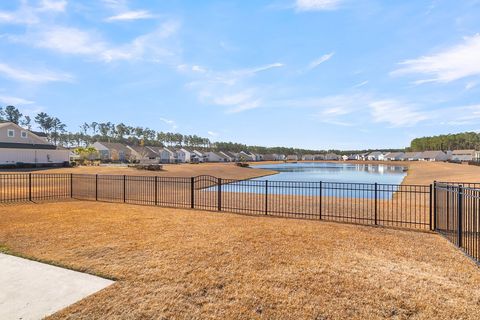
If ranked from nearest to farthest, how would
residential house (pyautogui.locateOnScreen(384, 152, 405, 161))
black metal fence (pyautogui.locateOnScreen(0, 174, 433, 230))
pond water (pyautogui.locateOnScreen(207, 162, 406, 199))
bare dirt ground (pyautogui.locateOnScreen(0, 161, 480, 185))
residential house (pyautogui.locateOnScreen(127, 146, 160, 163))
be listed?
black metal fence (pyautogui.locateOnScreen(0, 174, 433, 230)) < pond water (pyautogui.locateOnScreen(207, 162, 406, 199)) < bare dirt ground (pyautogui.locateOnScreen(0, 161, 480, 185)) < residential house (pyautogui.locateOnScreen(127, 146, 160, 163)) < residential house (pyautogui.locateOnScreen(384, 152, 405, 161))

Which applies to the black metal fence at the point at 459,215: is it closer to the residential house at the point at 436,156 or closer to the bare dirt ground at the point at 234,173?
the bare dirt ground at the point at 234,173

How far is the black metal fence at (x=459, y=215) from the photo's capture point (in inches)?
285

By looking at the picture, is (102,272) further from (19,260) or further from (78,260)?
(19,260)

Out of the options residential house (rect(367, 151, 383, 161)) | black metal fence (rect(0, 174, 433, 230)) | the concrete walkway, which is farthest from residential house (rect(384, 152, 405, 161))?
the concrete walkway

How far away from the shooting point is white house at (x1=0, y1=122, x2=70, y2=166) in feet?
144

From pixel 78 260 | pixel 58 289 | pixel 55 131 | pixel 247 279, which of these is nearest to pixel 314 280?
pixel 247 279

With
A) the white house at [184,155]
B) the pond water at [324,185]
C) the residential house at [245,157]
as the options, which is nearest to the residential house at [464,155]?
the residential house at [245,157]

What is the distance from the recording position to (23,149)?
151ft

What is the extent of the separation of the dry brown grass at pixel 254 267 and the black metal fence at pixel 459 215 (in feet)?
1.36

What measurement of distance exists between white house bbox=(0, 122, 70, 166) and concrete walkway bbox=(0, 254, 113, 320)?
46.7 metres

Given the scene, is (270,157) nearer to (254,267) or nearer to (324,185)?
(324,185)

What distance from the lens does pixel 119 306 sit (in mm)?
4398

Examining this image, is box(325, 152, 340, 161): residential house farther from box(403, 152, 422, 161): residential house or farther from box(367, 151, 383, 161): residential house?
box(403, 152, 422, 161): residential house

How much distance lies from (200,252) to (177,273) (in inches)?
52.8
